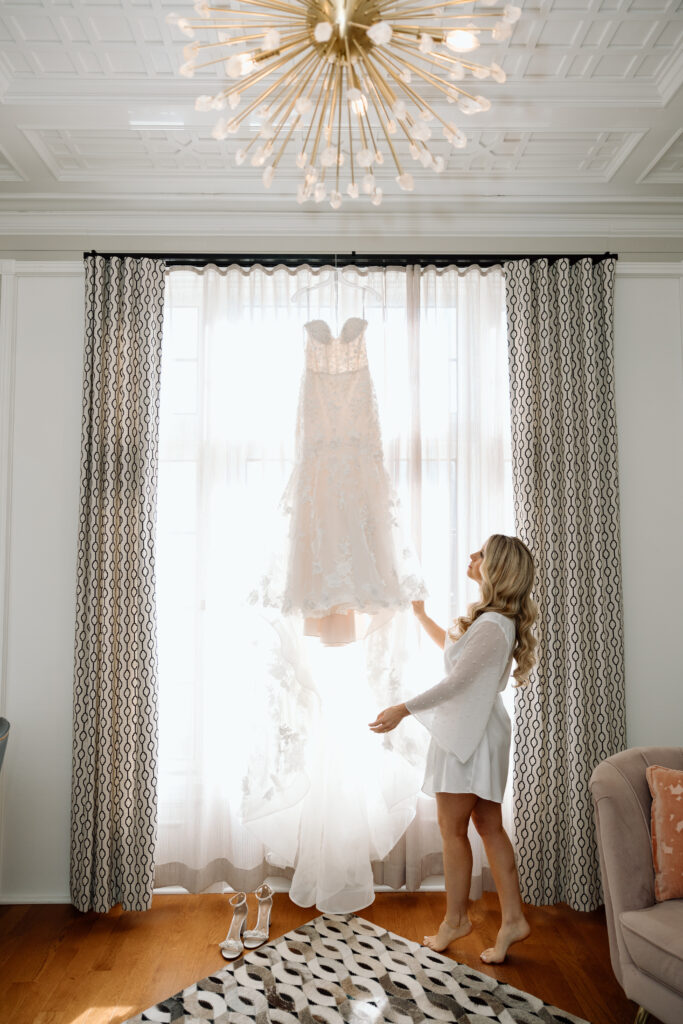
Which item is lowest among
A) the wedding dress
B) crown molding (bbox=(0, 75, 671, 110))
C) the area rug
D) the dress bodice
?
the area rug

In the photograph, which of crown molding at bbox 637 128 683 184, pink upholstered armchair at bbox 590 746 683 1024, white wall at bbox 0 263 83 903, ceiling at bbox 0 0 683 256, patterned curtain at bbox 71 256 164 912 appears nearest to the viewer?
pink upholstered armchair at bbox 590 746 683 1024

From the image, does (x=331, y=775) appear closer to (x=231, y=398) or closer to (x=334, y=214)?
(x=231, y=398)

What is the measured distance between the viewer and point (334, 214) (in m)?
3.33

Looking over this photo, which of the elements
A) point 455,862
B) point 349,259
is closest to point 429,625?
point 455,862

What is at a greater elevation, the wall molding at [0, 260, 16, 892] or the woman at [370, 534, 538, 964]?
the wall molding at [0, 260, 16, 892]

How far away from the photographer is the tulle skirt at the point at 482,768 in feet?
8.38

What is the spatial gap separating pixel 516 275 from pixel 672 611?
170 cm

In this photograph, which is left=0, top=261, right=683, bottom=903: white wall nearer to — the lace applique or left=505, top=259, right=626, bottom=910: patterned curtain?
left=505, top=259, right=626, bottom=910: patterned curtain

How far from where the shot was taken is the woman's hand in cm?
253

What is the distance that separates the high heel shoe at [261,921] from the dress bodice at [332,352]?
209 cm

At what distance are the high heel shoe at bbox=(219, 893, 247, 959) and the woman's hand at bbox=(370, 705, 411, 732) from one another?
936 millimetres

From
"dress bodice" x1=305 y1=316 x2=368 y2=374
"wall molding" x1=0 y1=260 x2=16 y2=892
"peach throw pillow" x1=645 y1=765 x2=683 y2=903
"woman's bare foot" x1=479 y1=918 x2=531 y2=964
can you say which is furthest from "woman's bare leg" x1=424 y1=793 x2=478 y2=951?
"wall molding" x1=0 y1=260 x2=16 y2=892

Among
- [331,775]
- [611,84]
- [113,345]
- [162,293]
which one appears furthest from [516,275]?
[331,775]

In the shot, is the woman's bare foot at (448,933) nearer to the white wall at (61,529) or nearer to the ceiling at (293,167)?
the white wall at (61,529)
